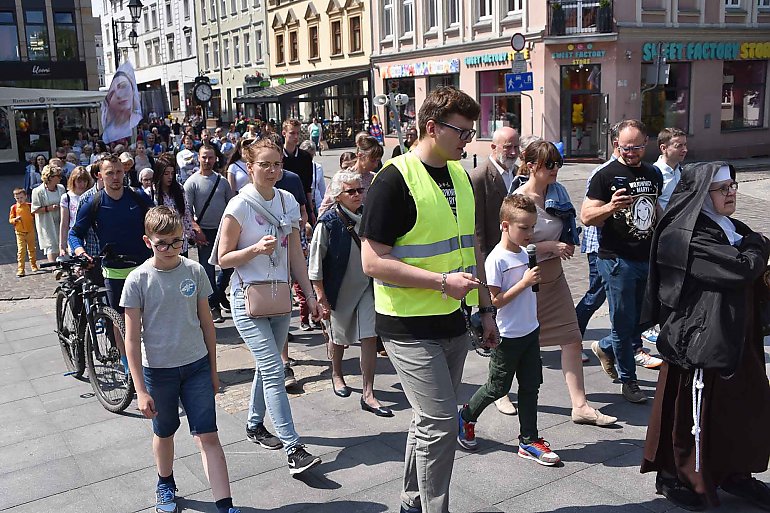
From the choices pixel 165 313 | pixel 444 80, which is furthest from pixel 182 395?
pixel 444 80

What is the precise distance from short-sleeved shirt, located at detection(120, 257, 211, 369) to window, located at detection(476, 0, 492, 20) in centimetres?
2696

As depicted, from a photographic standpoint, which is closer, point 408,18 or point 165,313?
point 165,313

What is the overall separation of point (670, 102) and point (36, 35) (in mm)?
26340

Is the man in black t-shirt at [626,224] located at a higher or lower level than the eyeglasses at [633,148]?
lower

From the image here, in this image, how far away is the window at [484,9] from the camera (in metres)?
29.2

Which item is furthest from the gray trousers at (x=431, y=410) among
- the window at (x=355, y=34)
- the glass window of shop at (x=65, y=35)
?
the window at (x=355, y=34)

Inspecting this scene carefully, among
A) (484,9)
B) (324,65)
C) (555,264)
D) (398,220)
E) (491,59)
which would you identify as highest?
(484,9)

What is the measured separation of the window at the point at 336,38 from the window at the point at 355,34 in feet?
4.63

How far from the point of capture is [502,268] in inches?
183

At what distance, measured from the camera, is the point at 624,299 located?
17.6 ft

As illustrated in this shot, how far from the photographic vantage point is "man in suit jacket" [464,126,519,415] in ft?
20.0

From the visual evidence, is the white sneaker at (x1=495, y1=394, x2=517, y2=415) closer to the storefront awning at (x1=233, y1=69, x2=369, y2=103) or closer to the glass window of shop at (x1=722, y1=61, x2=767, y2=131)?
the glass window of shop at (x1=722, y1=61, x2=767, y2=131)

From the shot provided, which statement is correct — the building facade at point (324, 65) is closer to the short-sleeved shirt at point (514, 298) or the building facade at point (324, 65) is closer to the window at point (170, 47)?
the window at point (170, 47)

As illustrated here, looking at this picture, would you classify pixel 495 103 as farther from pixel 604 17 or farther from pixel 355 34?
pixel 355 34
